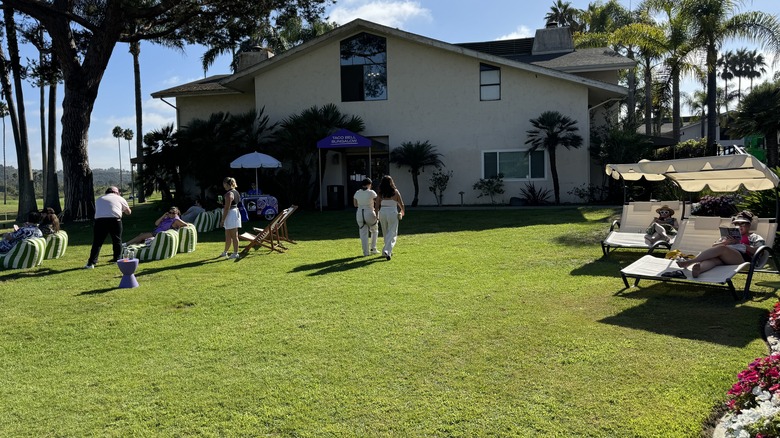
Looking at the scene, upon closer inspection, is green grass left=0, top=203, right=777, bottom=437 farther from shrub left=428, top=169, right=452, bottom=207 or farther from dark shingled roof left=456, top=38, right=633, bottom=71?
dark shingled roof left=456, top=38, right=633, bottom=71

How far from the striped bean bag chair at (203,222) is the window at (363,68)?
905 cm

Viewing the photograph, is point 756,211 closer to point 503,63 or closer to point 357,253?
point 357,253

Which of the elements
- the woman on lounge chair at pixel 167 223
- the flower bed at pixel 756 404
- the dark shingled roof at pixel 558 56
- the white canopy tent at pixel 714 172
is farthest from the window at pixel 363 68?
the flower bed at pixel 756 404

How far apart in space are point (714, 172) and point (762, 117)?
20.0m

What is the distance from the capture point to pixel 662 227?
31.4 feet

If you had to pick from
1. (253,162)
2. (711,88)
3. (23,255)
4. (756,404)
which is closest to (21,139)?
(253,162)

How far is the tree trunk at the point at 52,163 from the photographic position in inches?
900

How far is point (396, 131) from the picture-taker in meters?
22.5

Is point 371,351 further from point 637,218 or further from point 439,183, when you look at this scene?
point 439,183

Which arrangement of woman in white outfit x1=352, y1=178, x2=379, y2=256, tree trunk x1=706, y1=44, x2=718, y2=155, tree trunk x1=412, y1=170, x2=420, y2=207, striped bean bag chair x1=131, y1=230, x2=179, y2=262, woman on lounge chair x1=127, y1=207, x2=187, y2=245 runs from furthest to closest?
tree trunk x1=706, y1=44, x2=718, y2=155
tree trunk x1=412, y1=170, x2=420, y2=207
woman on lounge chair x1=127, y1=207, x2=187, y2=245
striped bean bag chair x1=131, y1=230, x2=179, y2=262
woman in white outfit x1=352, y1=178, x2=379, y2=256

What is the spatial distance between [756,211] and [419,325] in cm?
890

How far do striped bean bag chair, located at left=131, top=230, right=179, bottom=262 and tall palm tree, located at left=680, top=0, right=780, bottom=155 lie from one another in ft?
69.4

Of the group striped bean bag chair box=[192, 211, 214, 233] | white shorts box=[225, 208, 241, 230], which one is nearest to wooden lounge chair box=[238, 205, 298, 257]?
white shorts box=[225, 208, 241, 230]

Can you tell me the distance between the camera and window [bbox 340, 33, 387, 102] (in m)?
22.5
